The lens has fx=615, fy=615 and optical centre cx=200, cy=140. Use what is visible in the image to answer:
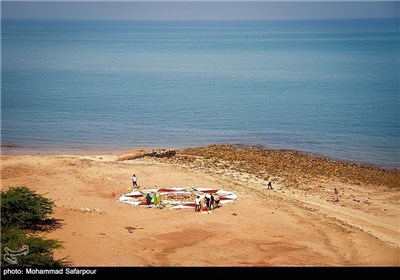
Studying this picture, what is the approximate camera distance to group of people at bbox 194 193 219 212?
25.7 meters

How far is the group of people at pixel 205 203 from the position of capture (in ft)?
84.4

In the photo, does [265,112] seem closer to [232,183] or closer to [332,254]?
[232,183]

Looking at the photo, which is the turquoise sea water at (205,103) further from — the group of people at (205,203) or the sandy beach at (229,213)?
the group of people at (205,203)

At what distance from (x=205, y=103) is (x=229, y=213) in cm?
4029

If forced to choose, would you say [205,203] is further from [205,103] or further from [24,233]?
[205,103]

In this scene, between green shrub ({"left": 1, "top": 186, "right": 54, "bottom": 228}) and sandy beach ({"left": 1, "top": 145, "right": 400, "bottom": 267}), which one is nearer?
sandy beach ({"left": 1, "top": 145, "right": 400, "bottom": 267})

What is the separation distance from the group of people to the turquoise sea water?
1627 centimetres

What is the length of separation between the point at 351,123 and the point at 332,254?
3217cm

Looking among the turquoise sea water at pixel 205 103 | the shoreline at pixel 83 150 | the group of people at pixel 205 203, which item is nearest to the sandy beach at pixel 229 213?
the group of people at pixel 205 203

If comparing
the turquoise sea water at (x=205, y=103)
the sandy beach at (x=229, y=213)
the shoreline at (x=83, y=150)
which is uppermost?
the turquoise sea water at (x=205, y=103)

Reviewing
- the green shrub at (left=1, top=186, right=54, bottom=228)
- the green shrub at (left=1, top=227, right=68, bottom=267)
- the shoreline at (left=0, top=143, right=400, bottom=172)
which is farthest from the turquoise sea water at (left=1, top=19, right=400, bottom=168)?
the green shrub at (left=1, top=227, right=68, bottom=267)

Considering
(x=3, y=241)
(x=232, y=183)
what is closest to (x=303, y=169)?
(x=232, y=183)

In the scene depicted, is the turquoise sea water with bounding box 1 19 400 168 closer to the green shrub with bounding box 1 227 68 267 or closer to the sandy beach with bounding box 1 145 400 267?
the sandy beach with bounding box 1 145 400 267

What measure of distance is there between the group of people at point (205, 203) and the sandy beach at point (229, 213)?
0.35m
